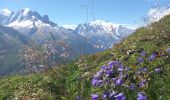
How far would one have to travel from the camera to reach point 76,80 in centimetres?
1142

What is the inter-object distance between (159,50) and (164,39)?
6.08ft

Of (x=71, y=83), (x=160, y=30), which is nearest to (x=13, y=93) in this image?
(x=71, y=83)

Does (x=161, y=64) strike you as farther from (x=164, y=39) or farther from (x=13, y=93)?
(x=13, y=93)

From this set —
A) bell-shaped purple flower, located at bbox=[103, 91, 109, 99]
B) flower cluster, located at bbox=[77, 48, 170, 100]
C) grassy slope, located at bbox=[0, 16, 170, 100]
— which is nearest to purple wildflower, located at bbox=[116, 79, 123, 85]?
flower cluster, located at bbox=[77, 48, 170, 100]

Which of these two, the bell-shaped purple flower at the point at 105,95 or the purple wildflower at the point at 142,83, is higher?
the purple wildflower at the point at 142,83

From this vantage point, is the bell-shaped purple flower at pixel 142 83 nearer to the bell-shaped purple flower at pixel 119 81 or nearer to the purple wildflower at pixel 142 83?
the purple wildflower at pixel 142 83

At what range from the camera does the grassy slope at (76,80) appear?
31.2ft

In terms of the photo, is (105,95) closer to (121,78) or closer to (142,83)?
(121,78)

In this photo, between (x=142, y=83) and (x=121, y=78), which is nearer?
(x=142, y=83)

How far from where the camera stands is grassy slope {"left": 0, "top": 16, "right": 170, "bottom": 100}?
9495 mm

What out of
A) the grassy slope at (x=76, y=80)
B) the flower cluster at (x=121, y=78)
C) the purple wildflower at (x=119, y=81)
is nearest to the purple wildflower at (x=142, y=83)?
the flower cluster at (x=121, y=78)

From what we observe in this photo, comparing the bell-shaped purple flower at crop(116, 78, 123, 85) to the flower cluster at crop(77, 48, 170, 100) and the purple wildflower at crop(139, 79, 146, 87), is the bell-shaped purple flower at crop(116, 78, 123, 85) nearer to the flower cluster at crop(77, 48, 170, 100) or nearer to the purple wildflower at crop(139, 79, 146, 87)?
the flower cluster at crop(77, 48, 170, 100)

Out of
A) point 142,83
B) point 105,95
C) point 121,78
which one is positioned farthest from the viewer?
point 121,78

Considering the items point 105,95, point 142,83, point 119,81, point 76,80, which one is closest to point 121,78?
point 119,81
